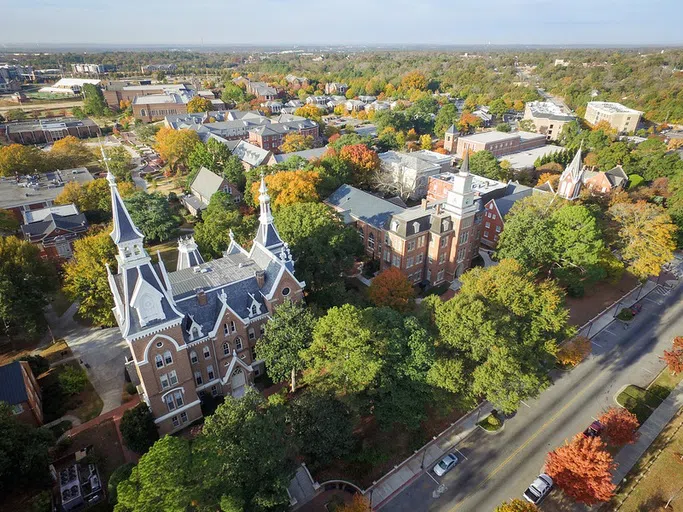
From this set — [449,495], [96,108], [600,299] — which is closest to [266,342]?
[449,495]

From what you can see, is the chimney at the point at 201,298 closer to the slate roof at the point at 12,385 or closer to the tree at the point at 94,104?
the slate roof at the point at 12,385

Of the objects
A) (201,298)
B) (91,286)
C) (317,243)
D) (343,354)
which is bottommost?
(91,286)

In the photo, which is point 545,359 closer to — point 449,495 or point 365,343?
point 449,495

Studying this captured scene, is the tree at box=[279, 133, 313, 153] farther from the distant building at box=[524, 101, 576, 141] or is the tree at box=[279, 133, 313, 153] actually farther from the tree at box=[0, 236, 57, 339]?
the distant building at box=[524, 101, 576, 141]

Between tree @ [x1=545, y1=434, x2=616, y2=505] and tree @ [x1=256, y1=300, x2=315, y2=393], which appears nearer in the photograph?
tree @ [x1=545, y1=434, x2=616, y2=505]

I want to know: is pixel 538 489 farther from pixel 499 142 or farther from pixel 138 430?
pixel 499 142

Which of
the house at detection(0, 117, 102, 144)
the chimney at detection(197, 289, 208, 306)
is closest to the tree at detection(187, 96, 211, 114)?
the house at detection(0, 117, 102, 144)

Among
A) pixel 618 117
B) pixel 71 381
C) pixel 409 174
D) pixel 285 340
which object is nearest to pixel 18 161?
pixel 71 381

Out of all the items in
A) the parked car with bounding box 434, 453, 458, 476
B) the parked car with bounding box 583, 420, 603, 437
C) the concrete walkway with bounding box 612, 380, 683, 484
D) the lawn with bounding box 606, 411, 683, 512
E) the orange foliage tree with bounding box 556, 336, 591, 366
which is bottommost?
the concrete walkway with bounding box 612, 380, 683, 484
